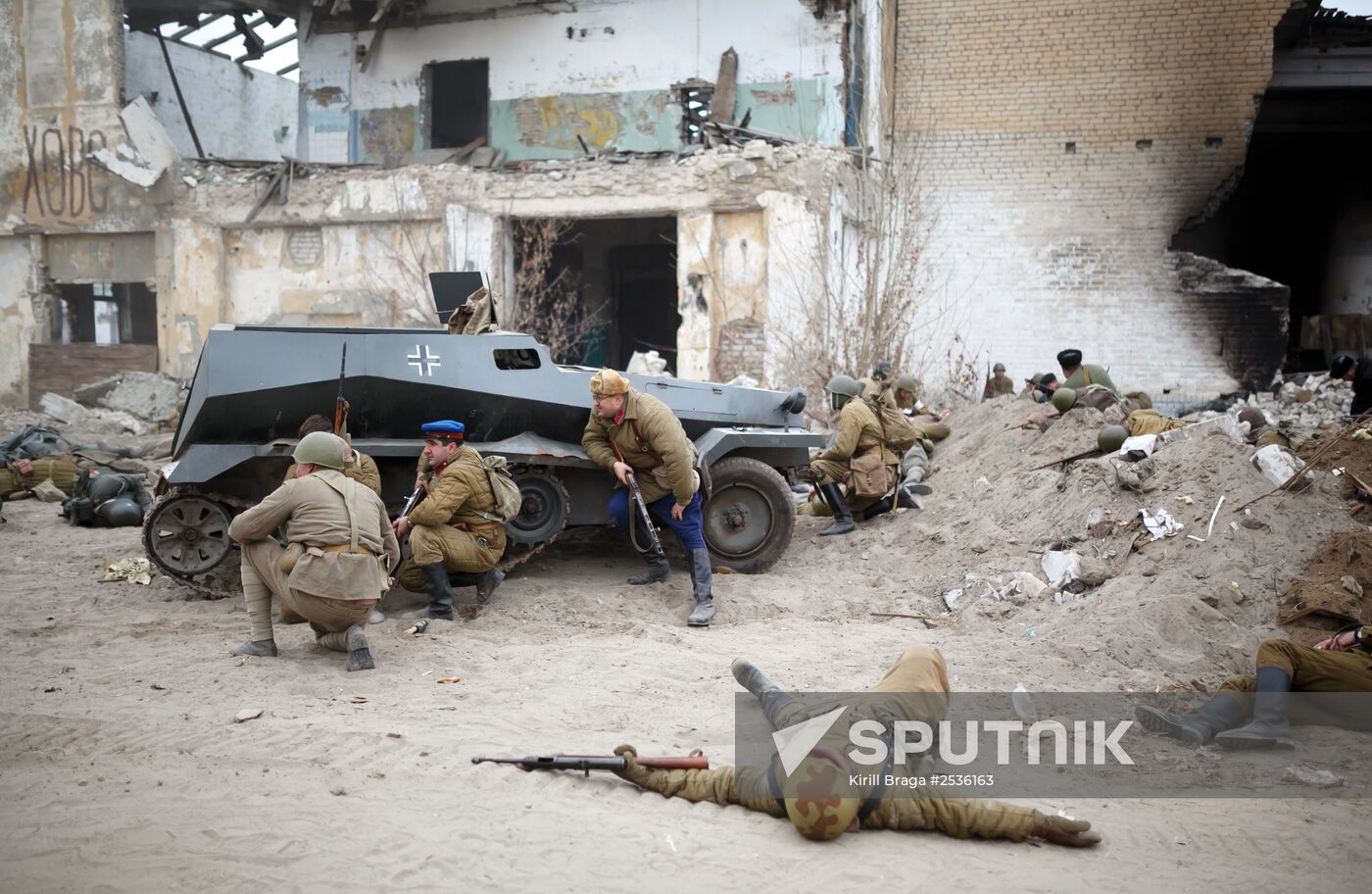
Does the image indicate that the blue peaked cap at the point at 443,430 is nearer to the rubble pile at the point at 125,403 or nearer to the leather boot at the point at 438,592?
the leather boot at the point at 438,592

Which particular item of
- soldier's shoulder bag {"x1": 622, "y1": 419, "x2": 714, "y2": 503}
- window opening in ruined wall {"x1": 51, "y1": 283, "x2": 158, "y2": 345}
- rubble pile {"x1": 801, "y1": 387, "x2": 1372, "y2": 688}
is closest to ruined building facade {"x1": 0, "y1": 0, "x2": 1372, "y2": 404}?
window opening in ruined wall {"x1": 51, "y1": 283, "x2": 158, "y2": 345}

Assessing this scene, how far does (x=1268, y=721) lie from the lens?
16.7 ft

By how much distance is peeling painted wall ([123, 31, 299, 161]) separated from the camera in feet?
74.5

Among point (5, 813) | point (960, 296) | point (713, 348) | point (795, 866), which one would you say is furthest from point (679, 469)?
point (960, 296)

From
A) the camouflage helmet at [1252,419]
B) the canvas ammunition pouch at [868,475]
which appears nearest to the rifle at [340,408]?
the canvas ammunition pouch at [868,475]

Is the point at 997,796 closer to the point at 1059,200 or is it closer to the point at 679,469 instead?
the point at 679,469

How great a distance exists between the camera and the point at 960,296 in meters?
18.7

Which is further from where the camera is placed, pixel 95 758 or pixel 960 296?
pixel 960 296

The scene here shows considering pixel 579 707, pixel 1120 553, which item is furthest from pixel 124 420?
pixel 1120 553

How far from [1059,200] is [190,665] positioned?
15859 millimetres

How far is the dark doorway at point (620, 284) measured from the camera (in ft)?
65.4

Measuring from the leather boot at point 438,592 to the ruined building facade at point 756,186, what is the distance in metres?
8.95

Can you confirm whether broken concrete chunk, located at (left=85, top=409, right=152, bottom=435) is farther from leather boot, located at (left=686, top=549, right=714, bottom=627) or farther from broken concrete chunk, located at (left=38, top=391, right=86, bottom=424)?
leather boot, located at (left=686, top=549, right=714, bottom=627)

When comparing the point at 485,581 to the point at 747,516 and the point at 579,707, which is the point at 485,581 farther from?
the point at 579,707
